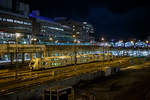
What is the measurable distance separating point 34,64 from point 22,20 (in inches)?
2548

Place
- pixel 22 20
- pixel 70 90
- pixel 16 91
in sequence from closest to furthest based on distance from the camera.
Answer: pixel 70 90 < pixel 16 91 < pixel 22 20

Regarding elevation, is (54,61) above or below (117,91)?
above

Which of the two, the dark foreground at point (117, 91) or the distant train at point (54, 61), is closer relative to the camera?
the dark foreground at point (117, 91)

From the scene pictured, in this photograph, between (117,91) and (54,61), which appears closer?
(117,91)

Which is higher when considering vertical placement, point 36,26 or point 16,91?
point 36,26

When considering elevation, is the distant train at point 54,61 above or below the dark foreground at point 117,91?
above

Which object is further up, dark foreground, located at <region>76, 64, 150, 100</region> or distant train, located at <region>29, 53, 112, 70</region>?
distant train, located at <region>29, 53, 112, 70</region>

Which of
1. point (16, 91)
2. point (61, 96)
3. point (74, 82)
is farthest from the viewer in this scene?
point (74, 82)

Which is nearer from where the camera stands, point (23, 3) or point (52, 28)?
point (23, 3)

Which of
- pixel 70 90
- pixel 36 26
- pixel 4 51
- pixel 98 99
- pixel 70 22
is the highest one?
pixel 70 22

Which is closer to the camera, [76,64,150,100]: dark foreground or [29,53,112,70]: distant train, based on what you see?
[76,64,150,100]: dark foreground

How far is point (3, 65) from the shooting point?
101ft

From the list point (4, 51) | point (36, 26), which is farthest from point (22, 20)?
point (4, 51)

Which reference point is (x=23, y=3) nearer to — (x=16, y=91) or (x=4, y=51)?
(x=4, y=51)
